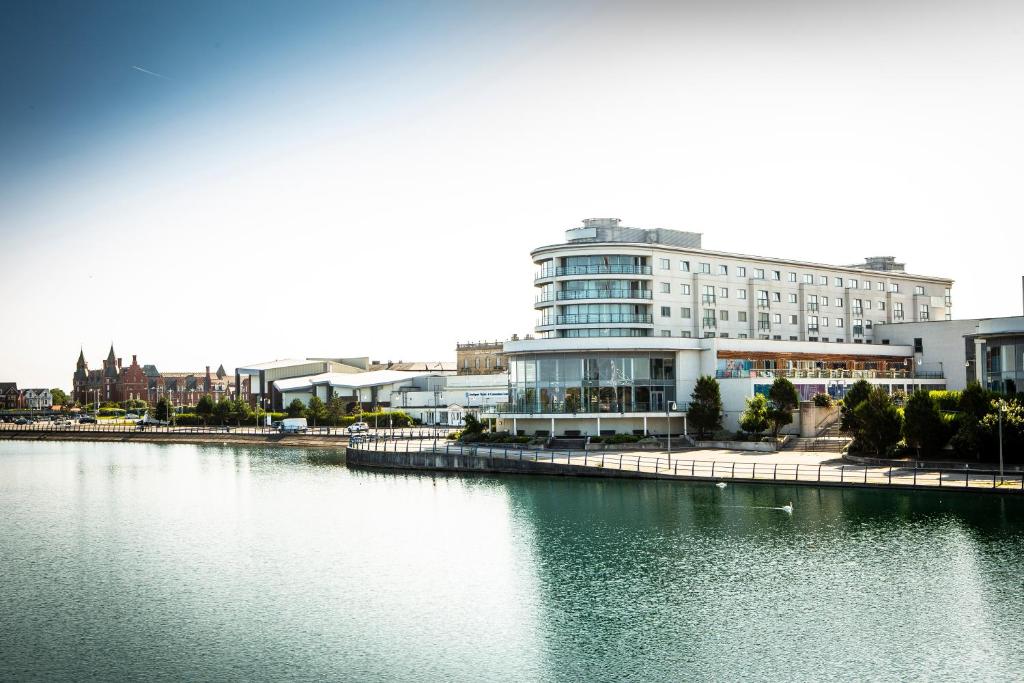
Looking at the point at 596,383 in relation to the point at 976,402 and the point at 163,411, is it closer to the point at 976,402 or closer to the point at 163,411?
the point at 976,402

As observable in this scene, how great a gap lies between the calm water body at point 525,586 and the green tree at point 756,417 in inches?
698

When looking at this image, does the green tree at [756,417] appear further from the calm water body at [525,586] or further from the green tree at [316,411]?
the green tree at [316,411]

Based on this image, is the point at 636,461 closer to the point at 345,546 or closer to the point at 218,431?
the point at 345,546

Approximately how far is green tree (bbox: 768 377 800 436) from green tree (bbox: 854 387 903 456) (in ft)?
37.5

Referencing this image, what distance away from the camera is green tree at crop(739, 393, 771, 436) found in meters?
76.4

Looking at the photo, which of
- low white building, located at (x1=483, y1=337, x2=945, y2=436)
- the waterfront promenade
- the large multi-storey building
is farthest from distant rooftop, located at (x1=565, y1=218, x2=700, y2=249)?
the waterfront promenade

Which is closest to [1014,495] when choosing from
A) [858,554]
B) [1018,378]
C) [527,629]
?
[858,554]

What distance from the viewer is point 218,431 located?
433 ft

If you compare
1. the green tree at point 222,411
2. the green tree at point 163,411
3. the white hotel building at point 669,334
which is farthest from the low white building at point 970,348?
the green tree at point 163,411

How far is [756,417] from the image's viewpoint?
76.6m

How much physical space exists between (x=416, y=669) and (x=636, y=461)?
140 feet

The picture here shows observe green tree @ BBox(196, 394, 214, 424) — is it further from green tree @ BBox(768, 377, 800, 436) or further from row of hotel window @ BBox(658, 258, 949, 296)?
green tree @ BBox(768, 377, 800, 436)

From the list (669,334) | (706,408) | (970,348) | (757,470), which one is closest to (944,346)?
(970,348)

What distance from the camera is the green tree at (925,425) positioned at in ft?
199
